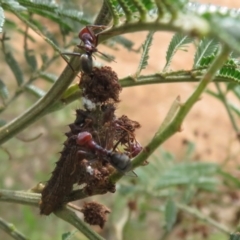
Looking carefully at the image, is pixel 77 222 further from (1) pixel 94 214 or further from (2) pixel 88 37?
(2) pixel 88 37

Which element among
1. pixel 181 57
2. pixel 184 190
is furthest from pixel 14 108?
pixel 181 57

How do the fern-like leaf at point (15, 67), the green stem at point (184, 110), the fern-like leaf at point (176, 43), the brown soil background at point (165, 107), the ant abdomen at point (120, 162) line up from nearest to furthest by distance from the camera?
the green stem at point (184, 110), the ant abdomen at point (120, 162), the fern-like leaf at point (176, 43), the fern-like leaf at point (15, 67), the brown soil background at point (165, 107)

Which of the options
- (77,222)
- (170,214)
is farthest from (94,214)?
(170,214)

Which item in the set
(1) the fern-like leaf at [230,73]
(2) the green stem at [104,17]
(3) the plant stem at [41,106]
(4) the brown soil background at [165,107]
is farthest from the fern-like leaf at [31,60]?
(4) the brown soil background at [165,107]

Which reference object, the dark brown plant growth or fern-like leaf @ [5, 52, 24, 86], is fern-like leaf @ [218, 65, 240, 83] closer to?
the dark brown plant growth

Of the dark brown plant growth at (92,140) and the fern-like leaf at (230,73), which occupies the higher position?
the fern-like leaf at (230,73)

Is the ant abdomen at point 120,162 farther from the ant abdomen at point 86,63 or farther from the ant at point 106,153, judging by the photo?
the ant abdomen at point 86,63

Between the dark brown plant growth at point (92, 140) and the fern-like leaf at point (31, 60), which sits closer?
the dark brown plant growth at point (92, 140)

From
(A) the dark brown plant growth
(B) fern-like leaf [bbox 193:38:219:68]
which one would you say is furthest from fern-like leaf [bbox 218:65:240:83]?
(A) the dark brown plant growth

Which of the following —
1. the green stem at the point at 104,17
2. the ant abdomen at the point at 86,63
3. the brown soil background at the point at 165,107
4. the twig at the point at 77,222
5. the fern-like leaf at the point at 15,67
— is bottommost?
the brown soil background at the point at 165,107
